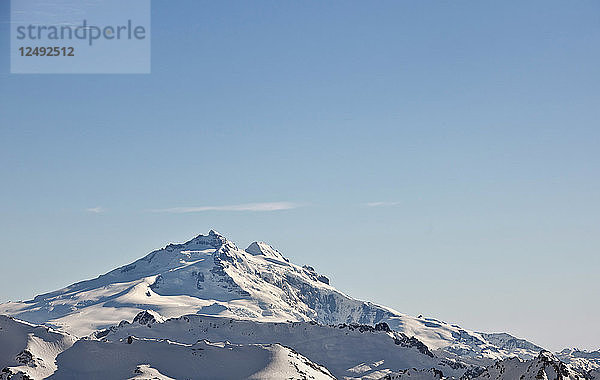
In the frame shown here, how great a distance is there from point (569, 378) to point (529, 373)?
11.3 meters

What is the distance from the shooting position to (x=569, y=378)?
655 ft

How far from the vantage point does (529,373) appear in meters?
198
